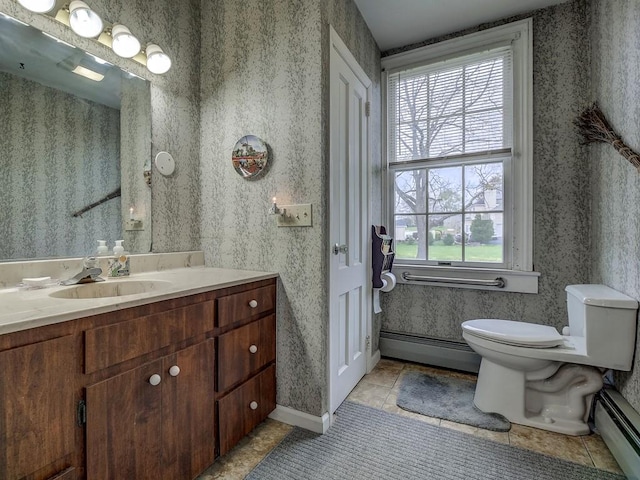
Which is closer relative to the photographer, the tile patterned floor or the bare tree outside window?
the tile patterned floor

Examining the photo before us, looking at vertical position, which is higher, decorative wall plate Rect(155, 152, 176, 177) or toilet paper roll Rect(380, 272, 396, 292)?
decorative wall plate Rect(155, 152, 176, 177)

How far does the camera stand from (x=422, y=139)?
2428 mm

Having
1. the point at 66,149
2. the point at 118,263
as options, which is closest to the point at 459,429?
the point at 118,263

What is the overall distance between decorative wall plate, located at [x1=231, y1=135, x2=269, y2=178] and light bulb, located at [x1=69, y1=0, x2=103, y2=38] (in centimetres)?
78

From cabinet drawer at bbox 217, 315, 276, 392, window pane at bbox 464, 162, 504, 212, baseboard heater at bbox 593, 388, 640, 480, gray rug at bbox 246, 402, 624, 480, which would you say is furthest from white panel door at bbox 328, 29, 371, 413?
baseboard heater at bbox 593, 388, 640, 480

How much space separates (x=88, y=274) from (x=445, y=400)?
80.3 inches

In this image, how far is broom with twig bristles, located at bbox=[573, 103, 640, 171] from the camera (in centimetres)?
142

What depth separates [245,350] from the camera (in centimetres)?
145

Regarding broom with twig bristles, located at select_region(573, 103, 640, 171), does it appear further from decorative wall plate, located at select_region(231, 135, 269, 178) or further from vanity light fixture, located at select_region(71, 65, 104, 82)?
vanity light fixture, located at select_region(71, 65, 104, 82)

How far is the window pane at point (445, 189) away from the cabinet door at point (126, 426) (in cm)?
210

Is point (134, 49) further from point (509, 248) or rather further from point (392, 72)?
point (509, 248)

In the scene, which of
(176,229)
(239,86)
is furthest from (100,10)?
(176,229)

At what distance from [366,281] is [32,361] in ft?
5.88

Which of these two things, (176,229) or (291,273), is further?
(176,229)
